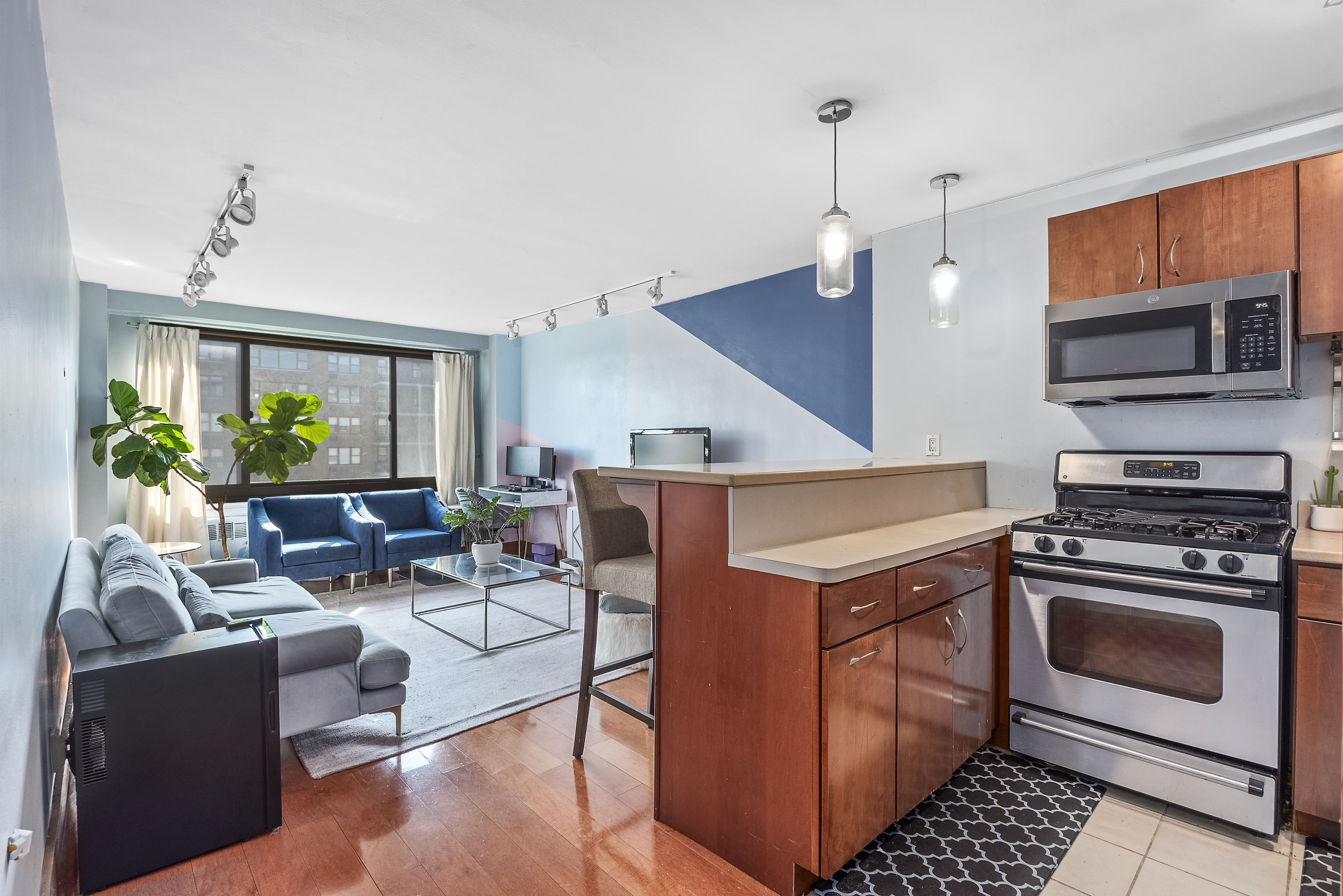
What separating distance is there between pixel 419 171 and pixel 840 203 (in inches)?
75.7

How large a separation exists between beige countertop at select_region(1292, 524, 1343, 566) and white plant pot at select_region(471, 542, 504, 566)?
3.80 meters

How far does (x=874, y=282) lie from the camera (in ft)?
11.8

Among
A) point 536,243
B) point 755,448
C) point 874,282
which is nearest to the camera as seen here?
point 874,282

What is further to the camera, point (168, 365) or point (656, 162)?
point (168, 365)

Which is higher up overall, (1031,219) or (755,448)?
(1031,219)

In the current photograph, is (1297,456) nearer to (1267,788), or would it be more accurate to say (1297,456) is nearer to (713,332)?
(1267,788)

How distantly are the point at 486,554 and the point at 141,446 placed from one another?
229cm

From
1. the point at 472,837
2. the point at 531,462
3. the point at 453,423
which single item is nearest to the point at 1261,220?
the point at 472,837

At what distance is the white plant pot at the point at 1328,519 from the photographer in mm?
2217

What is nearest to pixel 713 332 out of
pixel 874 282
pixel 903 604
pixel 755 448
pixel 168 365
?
pixel 755 448

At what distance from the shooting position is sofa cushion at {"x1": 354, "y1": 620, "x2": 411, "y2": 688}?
2.54 metres

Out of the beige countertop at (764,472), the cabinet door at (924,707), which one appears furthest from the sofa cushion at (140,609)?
the cabinet door at (924,707)

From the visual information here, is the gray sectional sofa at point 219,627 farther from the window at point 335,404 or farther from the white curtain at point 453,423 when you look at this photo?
the white curtain at point 453,423

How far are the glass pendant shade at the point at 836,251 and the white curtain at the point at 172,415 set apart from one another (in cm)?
524
